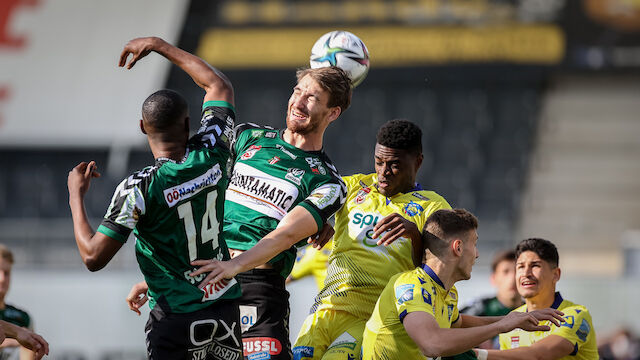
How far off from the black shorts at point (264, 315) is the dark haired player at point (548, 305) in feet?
4.54

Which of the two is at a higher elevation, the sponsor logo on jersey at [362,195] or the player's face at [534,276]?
the sponsor logo on jersey at [362,195]

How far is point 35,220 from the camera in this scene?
17656 millimetres

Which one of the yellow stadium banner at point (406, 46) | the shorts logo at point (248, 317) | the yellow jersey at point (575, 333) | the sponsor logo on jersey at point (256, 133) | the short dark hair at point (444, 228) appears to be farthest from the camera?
the yellow stadium banner at point (406, 46)

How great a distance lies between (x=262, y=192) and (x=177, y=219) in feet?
2.93

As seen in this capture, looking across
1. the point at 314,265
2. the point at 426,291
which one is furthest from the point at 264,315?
the point at 314,265

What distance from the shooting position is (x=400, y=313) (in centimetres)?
456

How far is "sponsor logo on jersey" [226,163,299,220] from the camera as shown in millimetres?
5152

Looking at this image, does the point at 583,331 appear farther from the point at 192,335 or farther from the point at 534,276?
the point at 192,335

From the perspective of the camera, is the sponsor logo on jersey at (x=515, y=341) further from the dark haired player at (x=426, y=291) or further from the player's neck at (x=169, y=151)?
the player's neck at (x=169, y=151)

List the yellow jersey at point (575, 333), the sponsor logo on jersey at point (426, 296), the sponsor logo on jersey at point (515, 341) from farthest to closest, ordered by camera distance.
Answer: the sponsor logo on jersey at point (515, 341)
the yellow jersey at point (575, 333)
the sponsor logo on jersey at point (426, 296)

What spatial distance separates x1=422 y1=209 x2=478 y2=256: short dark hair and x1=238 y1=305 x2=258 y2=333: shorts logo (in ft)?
3.27

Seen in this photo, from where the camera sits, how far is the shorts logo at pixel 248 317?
5043mm

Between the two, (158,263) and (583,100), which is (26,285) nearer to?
(158,263)

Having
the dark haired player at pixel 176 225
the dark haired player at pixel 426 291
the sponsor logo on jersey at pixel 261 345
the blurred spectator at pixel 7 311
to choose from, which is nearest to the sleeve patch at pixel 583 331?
the dark haired player at pixel 426 291
